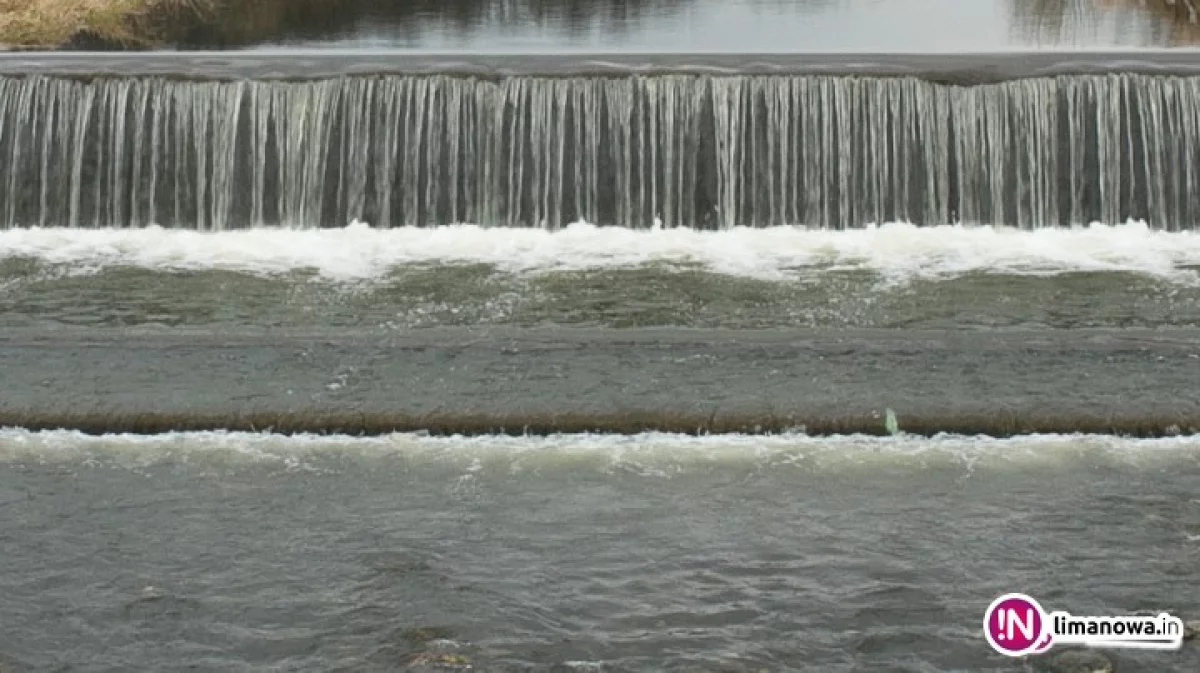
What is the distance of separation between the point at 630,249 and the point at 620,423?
5.85 meters

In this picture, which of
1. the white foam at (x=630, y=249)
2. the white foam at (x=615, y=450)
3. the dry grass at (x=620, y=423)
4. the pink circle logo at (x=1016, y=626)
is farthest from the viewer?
the white foam at (x=630, y=249)

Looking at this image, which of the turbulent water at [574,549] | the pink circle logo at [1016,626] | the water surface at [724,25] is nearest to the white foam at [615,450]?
the turbulent water at [574,549]

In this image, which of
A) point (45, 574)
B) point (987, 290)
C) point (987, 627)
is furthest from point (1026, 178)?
point (45, 574)

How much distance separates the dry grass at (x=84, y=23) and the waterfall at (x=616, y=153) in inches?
248

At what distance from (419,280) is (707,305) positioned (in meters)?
2.61

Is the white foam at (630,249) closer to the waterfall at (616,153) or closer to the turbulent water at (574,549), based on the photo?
the waterfall at (616,153)

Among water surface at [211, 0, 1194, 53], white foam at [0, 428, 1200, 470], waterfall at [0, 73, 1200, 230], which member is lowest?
white foam at [0, 428, 1200, 470]

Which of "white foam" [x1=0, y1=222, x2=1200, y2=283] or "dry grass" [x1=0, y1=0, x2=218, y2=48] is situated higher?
"dry grass" [x1=0, y1=0, x2=218, y2=48]

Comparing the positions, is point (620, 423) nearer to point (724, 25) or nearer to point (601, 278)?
point (601, 278)

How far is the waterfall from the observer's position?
17.7 meters

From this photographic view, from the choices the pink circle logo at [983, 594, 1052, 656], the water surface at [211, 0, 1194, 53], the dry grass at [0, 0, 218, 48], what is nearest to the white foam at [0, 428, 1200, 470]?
the pink circle logo at [983, 594, 1052, 656]

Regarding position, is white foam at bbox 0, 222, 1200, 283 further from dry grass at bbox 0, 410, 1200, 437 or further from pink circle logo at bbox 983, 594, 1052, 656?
pink circle logo at bbox 983, 594, 1052, 656

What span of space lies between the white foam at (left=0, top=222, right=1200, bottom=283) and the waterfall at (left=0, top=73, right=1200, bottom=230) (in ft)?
0.87

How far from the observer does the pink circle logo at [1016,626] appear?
865 cm
